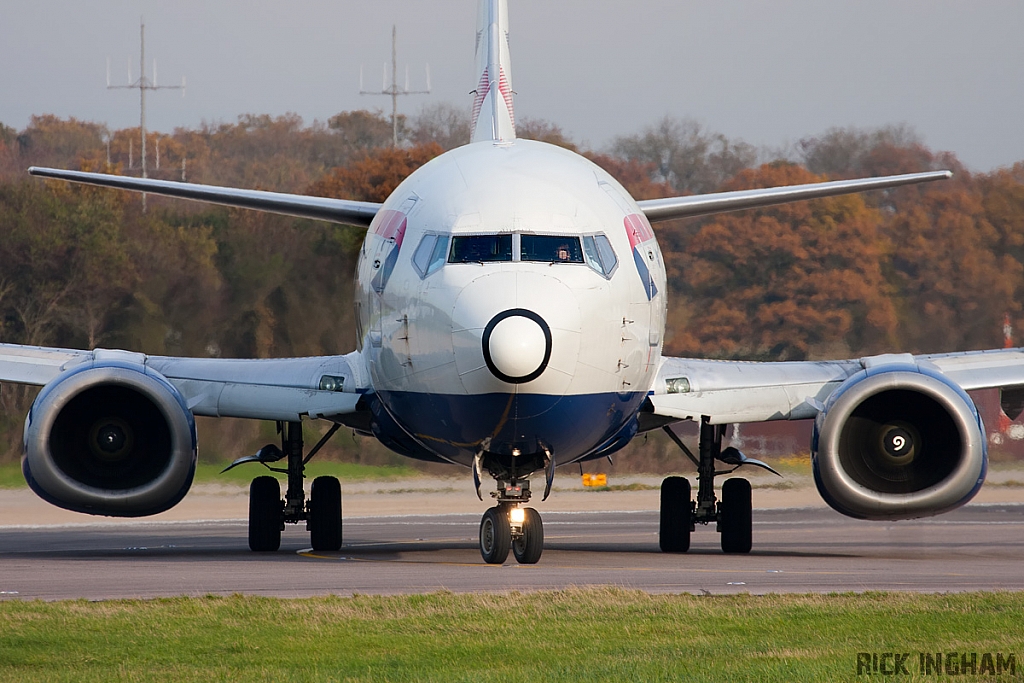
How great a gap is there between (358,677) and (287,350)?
18.8 m

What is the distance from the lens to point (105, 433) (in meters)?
15.8

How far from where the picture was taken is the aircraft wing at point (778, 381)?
15586 millimetres

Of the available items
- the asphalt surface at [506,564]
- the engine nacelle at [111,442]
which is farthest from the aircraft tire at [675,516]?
the engine nacelle at [111,442]

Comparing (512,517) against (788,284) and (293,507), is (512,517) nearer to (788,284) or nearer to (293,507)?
(293,507)

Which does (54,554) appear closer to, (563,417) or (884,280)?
(563,417)

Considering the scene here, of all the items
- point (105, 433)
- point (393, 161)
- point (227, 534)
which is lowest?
point (227, 534)

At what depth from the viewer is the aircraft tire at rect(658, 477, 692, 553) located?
16.8 m

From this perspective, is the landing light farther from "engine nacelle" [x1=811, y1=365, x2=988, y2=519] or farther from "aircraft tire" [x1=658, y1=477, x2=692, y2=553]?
"aircraft tire" [x1=658, y1=477, x2=692, y2=553]

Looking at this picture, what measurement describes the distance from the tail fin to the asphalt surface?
456 centimetres

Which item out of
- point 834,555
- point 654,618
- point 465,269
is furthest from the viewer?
point 834,555

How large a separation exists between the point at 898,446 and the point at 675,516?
2590 mm

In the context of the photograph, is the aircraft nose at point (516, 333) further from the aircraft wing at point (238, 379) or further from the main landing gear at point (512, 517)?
the aircraft wing at point (238, 379)

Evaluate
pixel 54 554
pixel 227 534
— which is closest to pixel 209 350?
pixel 227 534

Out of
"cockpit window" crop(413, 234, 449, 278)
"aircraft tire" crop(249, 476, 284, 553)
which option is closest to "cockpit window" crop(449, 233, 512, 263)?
"cockpit window" crop(413, 234, 449, 278)
